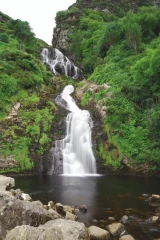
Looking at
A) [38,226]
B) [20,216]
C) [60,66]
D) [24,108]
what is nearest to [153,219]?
[38,226]

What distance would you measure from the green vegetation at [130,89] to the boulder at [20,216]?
54.7 ft

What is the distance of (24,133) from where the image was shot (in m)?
28.0

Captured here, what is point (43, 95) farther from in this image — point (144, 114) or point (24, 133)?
point (144, 114)

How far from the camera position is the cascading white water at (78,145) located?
25.6 meters

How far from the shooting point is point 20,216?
9.51 metres

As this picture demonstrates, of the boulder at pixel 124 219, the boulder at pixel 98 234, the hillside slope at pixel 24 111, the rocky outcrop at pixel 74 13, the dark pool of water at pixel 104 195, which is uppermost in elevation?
the rocky outcrop at pixel 74 13

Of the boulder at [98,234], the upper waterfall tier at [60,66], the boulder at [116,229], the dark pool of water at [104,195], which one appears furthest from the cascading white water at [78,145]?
the upper waterfall tier at [60,66]

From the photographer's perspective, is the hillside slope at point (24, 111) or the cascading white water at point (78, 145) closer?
the cascading white water at point (78, 145)

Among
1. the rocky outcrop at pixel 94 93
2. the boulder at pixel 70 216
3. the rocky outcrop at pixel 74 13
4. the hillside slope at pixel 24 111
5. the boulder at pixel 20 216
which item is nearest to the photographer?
the boulder at pixel 20 216

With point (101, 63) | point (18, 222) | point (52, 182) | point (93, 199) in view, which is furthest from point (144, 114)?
point (18, 222)

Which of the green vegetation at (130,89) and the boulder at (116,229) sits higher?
the green vegetation at (130,89)

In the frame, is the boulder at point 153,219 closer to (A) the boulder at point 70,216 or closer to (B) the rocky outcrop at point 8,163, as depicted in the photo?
(A) the boulder at point 70,216

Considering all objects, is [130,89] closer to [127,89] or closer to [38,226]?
[127,89]

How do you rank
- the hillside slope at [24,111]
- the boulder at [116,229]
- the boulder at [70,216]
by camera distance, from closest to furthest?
the boulder at [116,229]
the boulder at [70,216]
the hillside slope at [24,111]
